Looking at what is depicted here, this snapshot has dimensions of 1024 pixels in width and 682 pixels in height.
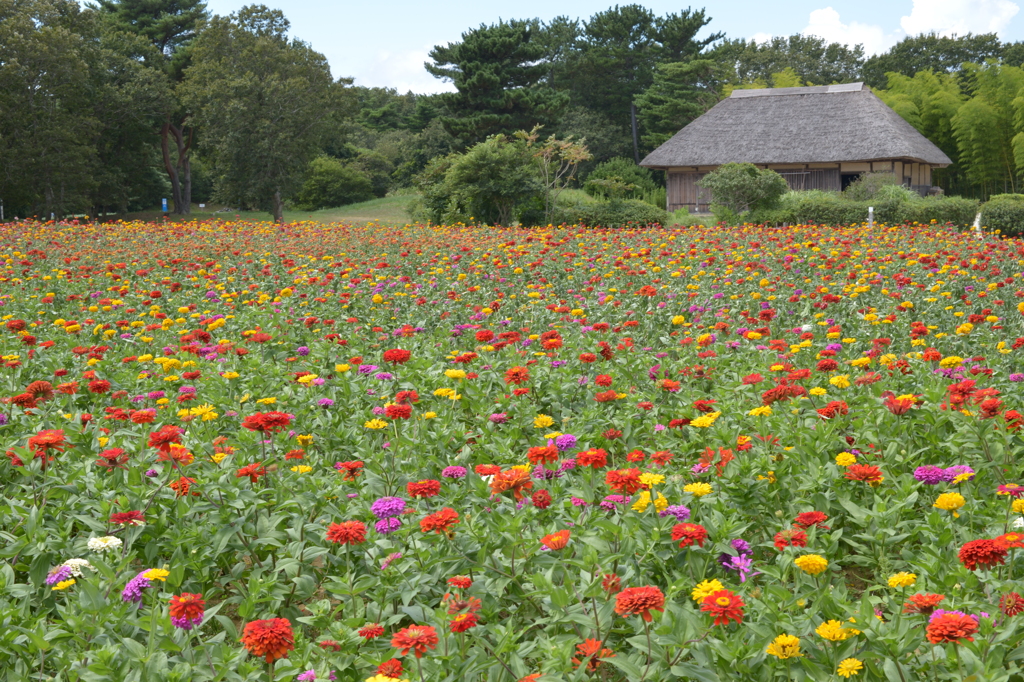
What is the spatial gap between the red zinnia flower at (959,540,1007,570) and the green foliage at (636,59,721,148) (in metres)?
41.9

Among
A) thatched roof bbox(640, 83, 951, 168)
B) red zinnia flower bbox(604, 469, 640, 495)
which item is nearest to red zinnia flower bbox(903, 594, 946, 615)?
red zinnia flower bbox(604, 469, 640, 495)

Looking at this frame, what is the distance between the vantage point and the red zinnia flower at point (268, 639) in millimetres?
1824

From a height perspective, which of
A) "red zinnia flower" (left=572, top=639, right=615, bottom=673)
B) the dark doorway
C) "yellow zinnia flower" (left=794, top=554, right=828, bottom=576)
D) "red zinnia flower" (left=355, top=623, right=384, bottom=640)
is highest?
the dark doorway

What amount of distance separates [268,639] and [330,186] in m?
40.8

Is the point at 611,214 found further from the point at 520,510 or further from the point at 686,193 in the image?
the point at 520,510

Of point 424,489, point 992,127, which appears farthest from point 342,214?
point 424,489

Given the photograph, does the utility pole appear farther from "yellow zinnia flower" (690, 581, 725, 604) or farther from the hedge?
"yellow zinnia flower" (690, 581, 725, 604)

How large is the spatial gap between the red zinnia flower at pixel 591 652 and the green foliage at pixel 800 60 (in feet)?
192

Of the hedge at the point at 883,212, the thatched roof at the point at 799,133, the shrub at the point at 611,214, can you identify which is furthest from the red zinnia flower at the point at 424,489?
the thatched roof at the point at 799,133

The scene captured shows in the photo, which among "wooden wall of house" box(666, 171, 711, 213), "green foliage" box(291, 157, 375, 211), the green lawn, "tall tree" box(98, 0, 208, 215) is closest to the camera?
"wooden wall of house" box(666, 171, 711, 213)

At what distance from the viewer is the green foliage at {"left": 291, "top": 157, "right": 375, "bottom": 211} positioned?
40344mm

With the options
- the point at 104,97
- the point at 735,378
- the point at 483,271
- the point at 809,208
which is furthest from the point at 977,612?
the point at 104,97

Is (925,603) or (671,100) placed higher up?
(671,100)

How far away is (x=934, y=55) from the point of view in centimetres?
5503
